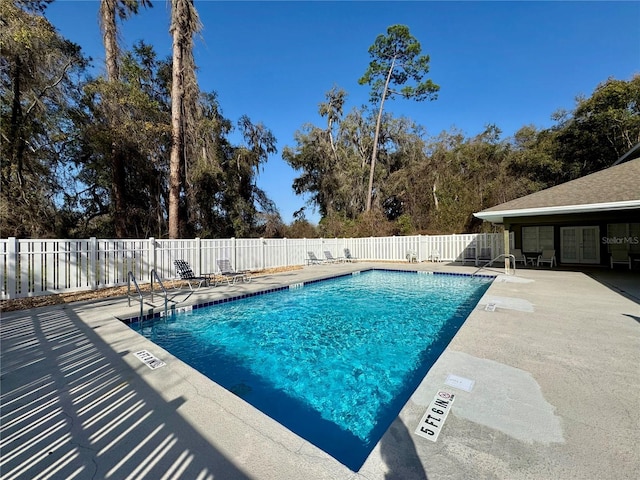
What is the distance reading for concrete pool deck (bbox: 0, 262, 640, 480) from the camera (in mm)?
1481

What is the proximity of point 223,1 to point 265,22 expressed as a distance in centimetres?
167

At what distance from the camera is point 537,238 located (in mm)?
12805

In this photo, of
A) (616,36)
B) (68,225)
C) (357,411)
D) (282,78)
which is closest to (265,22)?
(282,78)

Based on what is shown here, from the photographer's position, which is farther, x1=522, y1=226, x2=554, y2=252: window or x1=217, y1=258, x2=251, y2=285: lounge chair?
x1=522, y1=226, x2=554, y2=252: window

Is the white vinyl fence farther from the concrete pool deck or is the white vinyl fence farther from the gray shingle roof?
the gray shingle roof

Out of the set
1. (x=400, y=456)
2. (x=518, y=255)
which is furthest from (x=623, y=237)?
(x=400, y=456)

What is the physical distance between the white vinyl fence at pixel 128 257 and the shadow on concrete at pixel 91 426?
12.5ft

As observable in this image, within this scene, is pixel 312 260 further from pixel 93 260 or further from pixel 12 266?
pixel 12 266

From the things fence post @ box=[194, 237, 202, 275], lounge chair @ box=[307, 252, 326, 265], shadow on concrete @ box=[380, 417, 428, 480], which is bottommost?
shadow on concrete @ box=[380, 417, 428, 480]

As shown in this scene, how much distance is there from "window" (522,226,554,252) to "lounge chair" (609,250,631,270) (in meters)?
1.94

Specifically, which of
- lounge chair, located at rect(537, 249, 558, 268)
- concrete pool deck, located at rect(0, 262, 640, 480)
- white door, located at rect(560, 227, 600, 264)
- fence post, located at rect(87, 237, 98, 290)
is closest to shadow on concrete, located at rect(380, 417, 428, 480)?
concrete pool deck, located at rect(0, 262, 640, 480)

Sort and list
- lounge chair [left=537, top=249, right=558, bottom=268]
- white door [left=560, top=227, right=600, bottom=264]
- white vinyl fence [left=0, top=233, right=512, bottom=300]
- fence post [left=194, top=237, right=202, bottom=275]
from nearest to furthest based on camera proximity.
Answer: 1. white vinyl fence [left=0, top=233, right=512, bottom=300]
2. fence post [left=194, top=237, right=202, bottom=275]
3. lounge chair [left=537, top=249, right=558, bottom=268]
4. white door [left=560, top=227, right=600, bottom=264]

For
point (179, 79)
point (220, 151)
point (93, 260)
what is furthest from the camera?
point (220, 151)

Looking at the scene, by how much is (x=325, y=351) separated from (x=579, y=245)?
1388 cm
